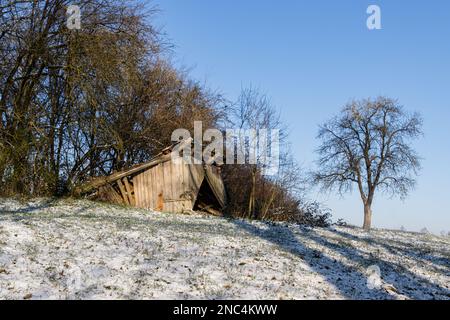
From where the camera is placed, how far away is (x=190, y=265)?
8953 mm

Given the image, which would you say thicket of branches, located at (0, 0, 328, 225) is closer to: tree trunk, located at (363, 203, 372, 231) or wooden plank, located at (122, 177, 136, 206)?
wooden plank, located at (122, 177, 136, 206)

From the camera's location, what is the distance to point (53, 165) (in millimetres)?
19453

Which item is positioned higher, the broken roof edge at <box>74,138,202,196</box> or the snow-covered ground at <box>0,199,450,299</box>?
the broken roof edge at <box>74,138,202,196</box>

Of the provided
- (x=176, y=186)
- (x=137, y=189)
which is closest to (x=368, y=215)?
(x=176, y=186)

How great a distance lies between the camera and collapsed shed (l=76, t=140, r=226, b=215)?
67.0ft

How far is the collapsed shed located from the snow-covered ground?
6.06m

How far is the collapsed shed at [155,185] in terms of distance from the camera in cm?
2042

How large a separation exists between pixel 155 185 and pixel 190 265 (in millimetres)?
12242

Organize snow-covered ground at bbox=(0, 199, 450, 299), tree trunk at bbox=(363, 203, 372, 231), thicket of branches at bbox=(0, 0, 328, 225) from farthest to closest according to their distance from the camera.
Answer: tree trunk at bbox=(363, 203, 372, 231), thicket of branches at bbox=(0, 0, 328, 225), snow-covered ground at bbox=(0, 199, 450, 299)

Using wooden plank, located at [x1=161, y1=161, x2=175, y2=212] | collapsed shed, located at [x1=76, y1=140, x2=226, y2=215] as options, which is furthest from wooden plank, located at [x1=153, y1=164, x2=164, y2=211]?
wooden plank, located at [x1=161, y1=161, x2=175, y2=212]

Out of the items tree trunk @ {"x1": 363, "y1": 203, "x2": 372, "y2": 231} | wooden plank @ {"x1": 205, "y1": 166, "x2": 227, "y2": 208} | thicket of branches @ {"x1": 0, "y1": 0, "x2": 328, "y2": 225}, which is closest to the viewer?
thicket of branches @ {"x1": 0, "y1": 0, "x2": 328, "y2": 225}
